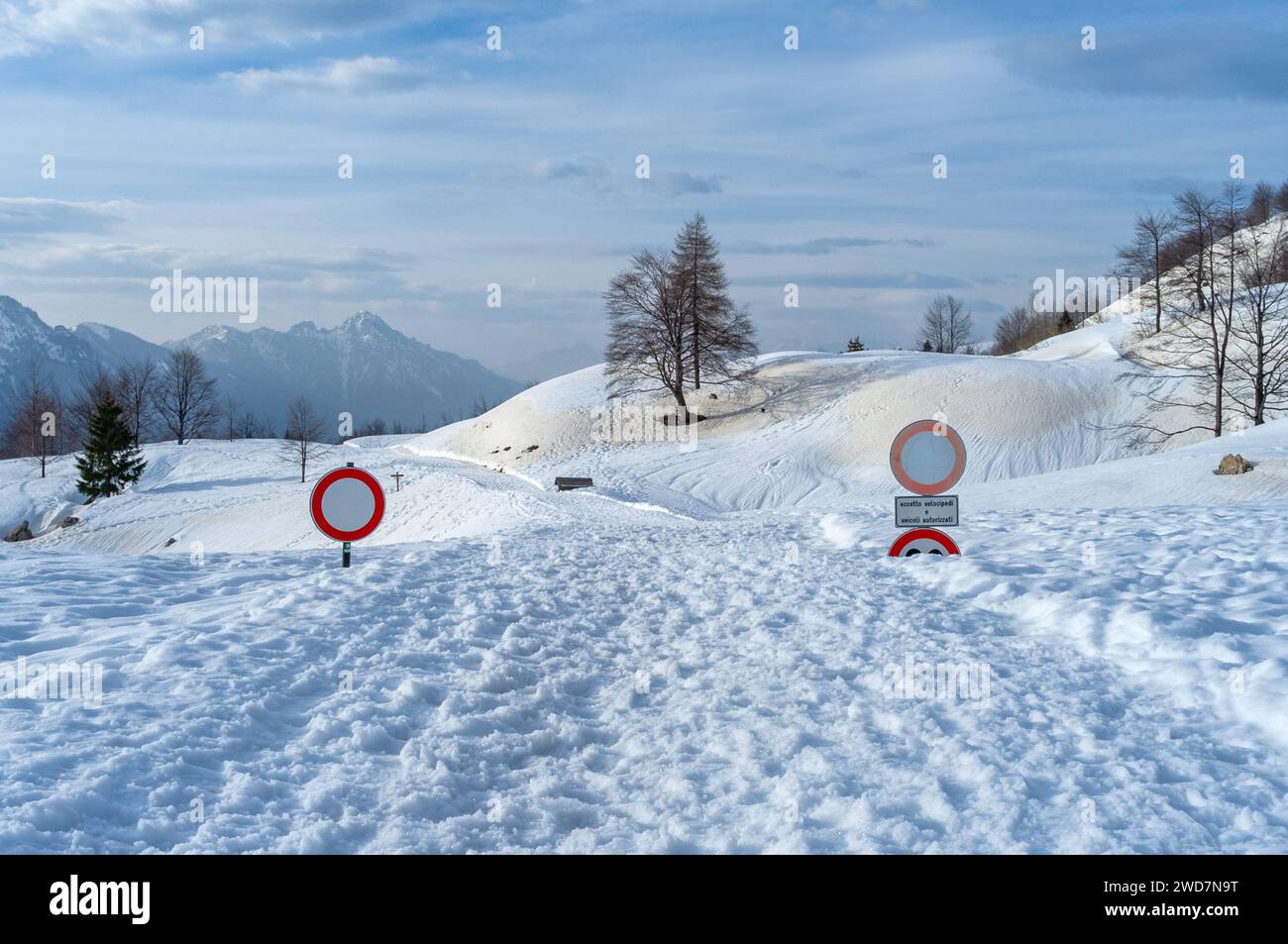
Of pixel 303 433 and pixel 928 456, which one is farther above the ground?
pixel 303 433

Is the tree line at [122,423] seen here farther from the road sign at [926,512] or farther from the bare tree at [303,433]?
the road sign at [926,512]

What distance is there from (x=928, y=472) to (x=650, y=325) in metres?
45.6

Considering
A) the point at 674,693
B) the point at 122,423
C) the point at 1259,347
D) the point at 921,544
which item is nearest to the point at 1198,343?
the point at 1259,347

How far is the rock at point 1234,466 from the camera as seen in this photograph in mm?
22422

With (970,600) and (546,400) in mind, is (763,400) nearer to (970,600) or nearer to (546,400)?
(546,400)

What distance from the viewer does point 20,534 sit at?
167ft

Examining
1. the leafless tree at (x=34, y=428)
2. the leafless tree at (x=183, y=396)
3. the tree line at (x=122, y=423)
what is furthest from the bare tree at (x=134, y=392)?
the leafless tree at (x=34, y=428)

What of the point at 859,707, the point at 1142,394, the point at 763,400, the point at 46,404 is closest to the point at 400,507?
the point at 763,400

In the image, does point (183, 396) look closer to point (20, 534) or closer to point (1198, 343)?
point (20, 534)

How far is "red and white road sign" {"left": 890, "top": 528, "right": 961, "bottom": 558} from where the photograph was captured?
36.8ft

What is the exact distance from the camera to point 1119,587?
344 inches
